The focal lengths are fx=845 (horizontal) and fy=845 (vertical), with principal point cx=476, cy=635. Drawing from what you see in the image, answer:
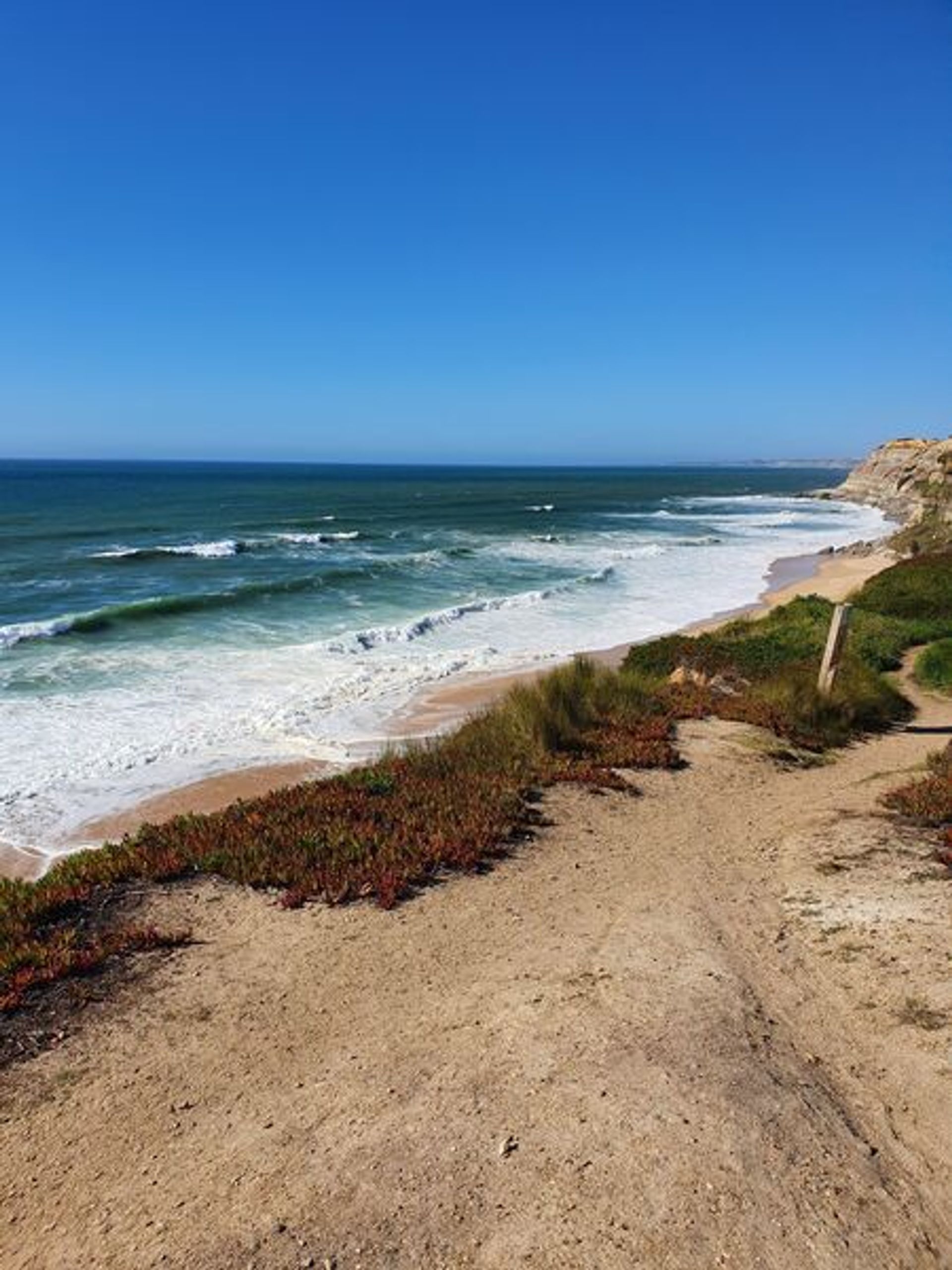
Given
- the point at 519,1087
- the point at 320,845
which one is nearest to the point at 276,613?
the point at 320,845

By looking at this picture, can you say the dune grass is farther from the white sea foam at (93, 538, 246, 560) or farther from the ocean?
the white sea foam at (93, 538, 246, 560)

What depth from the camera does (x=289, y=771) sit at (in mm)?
13281

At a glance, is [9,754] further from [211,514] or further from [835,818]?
[211,514]

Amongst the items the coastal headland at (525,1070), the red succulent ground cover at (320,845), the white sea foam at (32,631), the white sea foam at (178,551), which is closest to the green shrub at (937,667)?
the red succulent ground cover at (320,845)

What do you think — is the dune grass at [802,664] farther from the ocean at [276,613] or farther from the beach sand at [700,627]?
the ocean at [276,613]

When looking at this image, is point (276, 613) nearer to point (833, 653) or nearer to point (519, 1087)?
point (833, 653)

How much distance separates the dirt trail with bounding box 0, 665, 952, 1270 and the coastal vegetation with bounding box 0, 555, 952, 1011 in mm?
521

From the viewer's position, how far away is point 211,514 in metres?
68.9

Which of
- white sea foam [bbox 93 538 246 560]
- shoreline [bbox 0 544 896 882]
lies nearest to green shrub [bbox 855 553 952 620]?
shoreline [bbox 0 544 896 882]

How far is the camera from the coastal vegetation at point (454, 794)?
7.28 metres

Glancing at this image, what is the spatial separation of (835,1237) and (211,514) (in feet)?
230

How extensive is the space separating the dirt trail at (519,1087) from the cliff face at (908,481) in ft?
134

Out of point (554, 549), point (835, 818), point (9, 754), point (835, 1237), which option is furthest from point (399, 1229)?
point (554, 549)

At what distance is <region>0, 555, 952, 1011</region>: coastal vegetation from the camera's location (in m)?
7.28
